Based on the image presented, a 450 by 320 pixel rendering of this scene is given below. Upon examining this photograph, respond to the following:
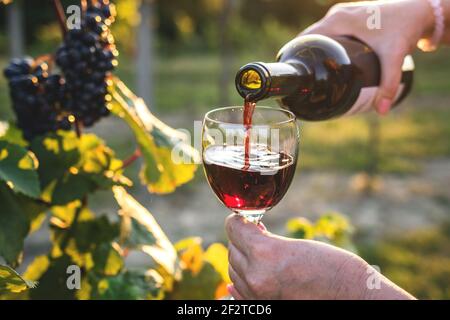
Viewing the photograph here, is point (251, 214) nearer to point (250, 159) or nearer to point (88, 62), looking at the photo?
point (250, 159)

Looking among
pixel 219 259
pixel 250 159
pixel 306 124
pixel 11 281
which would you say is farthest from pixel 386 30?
pixel 306 124

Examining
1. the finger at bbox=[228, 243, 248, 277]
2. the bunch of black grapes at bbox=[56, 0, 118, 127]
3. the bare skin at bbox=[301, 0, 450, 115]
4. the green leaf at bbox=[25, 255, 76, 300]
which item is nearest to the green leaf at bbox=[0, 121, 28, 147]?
the bunch of black grapes at bbox=[56, 0, 118, 127]

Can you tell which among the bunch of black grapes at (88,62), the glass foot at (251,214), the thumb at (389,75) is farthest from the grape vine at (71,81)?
the thumb at (389,75)

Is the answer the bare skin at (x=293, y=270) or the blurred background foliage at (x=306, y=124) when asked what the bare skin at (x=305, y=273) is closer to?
the bare skin at (x=293, y=270)

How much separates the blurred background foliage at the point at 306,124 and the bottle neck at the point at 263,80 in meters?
0.55

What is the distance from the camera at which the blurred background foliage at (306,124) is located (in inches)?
183

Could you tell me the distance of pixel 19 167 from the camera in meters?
1.36

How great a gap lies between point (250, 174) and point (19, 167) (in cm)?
49

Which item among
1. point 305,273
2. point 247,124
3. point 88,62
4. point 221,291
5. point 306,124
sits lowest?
point 306,124

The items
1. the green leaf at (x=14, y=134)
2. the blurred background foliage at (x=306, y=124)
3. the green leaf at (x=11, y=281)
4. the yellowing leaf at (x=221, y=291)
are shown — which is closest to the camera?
the green leaf at (x=11, y=281)

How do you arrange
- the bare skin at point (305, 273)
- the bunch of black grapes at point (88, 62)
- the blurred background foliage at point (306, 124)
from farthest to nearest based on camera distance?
1. the blurred background foliage at point (306, 124)
2. the bunch of black grapes at point (88, 62)
3. the bare skin at point (305, 273)

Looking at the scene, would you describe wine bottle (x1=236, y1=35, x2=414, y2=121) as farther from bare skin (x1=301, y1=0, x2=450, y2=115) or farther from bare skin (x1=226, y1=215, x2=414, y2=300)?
bare skin (x1=226, y1=215, x2=414, y2=300)

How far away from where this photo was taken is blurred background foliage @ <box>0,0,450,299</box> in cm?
466
